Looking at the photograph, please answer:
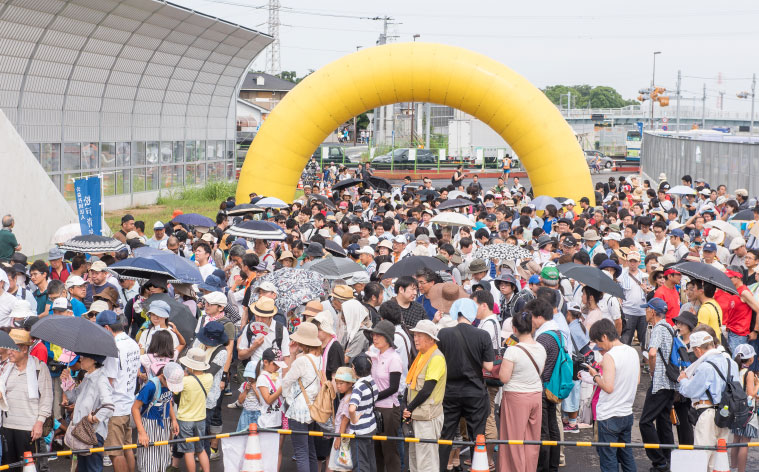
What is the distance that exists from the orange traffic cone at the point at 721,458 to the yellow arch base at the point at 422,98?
1361cm

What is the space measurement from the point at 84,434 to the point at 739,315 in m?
6.87

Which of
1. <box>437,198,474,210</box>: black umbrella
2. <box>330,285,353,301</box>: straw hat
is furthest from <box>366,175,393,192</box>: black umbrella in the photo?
<box>330,285,353,301</box>: straw hat

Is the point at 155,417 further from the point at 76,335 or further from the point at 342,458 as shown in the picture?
the point at 342,458

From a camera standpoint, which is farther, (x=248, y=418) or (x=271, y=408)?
(x=248, y=418)

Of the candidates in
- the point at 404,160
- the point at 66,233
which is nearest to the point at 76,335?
the point at 66,233

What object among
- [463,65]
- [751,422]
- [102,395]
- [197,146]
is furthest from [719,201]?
[197,146]

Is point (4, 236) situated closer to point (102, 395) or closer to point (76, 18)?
point (102, 395)

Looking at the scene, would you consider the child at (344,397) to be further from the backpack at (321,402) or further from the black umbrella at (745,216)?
the black umbrella at (745,216)

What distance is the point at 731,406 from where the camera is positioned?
6.99 m

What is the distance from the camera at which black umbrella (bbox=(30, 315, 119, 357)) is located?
22.0ft

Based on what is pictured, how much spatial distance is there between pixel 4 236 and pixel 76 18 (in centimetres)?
1036

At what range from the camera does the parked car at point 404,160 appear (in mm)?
46531

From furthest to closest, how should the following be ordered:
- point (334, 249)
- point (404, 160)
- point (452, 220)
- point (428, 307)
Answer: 1. point (404, 160)
2. point (452, 220)
3. point (334, 249)
4. point (428, 307)

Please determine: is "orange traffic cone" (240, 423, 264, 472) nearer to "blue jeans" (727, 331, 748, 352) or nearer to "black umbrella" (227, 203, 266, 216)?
"blue jeans" (727, 331, 748, 352)
